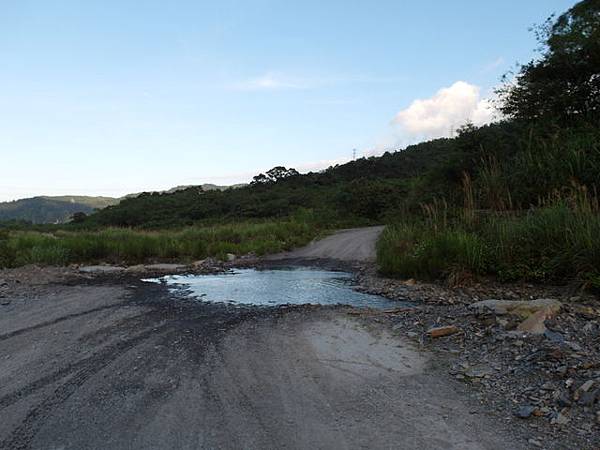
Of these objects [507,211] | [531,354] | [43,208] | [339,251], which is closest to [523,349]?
[531,354]

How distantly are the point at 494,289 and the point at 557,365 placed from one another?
376 cm

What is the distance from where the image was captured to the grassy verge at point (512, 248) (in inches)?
247

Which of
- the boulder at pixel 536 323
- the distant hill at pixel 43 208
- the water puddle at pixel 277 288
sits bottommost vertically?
the water puddle at pixel 277 288

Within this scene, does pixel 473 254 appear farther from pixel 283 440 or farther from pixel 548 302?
pixel 283 440

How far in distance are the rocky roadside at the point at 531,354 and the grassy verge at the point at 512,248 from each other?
1.38 feet

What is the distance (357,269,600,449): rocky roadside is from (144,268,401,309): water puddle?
6.24ft

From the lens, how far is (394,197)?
123 feet

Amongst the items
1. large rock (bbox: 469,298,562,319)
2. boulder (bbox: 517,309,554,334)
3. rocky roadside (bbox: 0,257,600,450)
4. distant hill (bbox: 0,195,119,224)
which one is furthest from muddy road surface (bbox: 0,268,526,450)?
distant hill (bbox: 0,195,119,224)

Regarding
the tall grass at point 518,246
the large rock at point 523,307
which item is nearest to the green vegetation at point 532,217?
the tall grass at point 518,246

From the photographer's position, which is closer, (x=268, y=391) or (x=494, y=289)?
(x=268, y=391)

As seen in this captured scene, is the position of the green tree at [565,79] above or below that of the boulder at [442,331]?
above

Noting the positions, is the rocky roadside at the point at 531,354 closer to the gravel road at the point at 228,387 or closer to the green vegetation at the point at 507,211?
the gravel road at the point at 228,387

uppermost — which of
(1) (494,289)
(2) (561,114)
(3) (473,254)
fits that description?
(2) (561,114)

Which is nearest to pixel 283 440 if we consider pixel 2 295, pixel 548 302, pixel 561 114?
pixel 548 302
